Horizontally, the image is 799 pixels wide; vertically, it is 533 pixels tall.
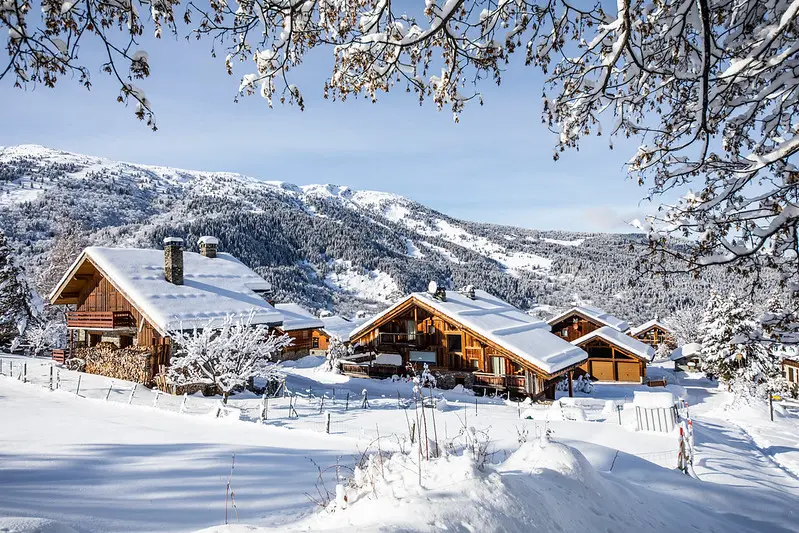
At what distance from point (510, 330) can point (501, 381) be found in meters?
3.69

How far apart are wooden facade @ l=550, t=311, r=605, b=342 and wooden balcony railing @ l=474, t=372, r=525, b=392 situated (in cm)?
2436

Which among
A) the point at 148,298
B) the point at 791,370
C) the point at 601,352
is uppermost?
the point at 148,298

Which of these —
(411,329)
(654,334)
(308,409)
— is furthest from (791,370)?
(308,409)

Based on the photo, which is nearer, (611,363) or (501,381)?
(501,381)

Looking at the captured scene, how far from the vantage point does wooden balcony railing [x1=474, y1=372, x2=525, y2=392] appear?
1108 inches

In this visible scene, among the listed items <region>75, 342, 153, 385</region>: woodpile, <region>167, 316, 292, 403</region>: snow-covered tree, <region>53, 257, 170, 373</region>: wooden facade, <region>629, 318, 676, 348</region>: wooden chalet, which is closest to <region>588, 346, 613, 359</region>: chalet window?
<region>629, 318, 676, 348</region>: wooden chalet

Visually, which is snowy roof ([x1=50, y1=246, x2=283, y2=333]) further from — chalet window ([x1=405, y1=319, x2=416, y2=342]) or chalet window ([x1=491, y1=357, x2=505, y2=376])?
chalet window ([x1=491, y1=357, x2=505, y2=376])

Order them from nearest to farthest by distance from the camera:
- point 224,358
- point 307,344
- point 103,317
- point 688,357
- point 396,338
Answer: point 224,358, point 103,317, point 396,338, point 307,344, point 688,357

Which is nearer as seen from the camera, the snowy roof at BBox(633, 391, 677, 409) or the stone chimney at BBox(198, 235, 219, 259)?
the snowy roof at BBox(633, 391, 677, 409)

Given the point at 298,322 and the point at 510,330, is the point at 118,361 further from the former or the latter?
the point at 510,330

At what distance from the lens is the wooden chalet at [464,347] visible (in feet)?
92.1

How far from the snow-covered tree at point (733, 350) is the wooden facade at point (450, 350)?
1604 centimetres

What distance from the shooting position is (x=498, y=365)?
29.4 metres

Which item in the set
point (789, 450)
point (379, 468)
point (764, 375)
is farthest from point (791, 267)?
point (764, 375)
